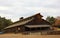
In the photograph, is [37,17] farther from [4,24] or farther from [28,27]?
[4,24]

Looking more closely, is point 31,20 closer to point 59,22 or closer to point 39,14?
point 39,14

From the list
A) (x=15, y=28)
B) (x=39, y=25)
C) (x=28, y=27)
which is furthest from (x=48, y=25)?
(x=15, y=28)

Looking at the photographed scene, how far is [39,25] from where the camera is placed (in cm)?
6216

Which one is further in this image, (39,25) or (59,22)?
(59,22)

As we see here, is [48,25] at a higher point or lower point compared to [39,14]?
lower

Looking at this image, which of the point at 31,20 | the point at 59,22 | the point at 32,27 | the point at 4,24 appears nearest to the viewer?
the point at 32,27

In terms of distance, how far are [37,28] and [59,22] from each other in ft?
46.7

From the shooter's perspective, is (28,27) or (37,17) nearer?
(28,27)

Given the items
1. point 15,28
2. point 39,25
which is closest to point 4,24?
point 15,28

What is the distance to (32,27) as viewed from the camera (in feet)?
192

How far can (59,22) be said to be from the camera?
233 ft

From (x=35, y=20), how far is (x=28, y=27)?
19.8 feet

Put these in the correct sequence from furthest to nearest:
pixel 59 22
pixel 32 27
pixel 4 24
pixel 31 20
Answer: pixel 4 24
pixel 59 22
pixel 31 20
pixel 32 27

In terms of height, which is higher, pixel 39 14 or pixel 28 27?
pixel 39 14
